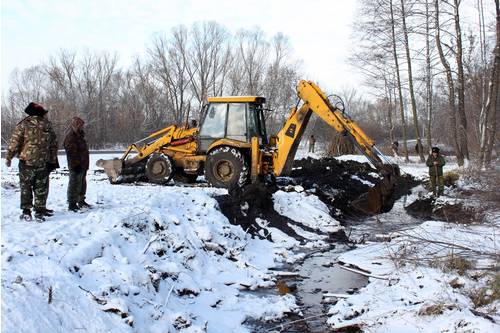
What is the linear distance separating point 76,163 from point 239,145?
5.13 metres

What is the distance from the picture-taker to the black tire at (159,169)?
556 inches

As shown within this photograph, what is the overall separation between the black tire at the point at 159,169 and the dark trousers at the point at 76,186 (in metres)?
5.21

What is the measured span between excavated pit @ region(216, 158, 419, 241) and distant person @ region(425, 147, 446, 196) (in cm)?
117

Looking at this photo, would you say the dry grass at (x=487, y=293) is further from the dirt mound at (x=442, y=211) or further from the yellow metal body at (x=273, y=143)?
the yellow metal body at (x=273, y=143)

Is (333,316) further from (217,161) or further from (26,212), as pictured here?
(217,161)

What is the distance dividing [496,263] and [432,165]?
875 centimetres

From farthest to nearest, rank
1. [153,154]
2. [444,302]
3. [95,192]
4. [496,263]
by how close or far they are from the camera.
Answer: [153,154] → [95,192] → [496,263] → [444,302]

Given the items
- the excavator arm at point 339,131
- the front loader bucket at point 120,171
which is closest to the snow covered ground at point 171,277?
the excavator arm at point 339,131

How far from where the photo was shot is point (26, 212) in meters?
7.56

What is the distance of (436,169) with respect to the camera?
15086 millimetres

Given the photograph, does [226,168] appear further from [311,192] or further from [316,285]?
[316,285]

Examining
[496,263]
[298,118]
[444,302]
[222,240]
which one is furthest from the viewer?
[298,118]

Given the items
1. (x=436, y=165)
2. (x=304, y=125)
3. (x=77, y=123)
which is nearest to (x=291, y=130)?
(x=304, y=125)

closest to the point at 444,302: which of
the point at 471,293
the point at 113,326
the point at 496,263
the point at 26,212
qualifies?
the point at 471,293
